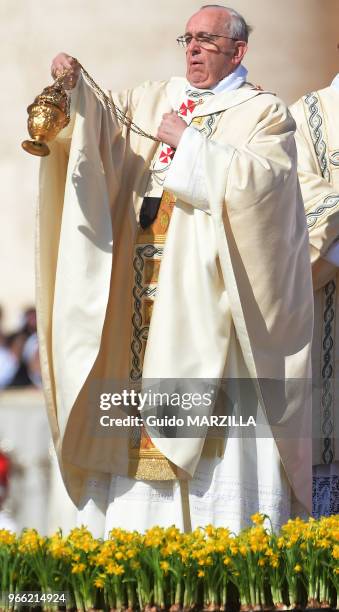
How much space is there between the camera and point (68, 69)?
5.85m

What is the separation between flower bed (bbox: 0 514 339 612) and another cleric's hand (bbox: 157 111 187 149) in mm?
1758

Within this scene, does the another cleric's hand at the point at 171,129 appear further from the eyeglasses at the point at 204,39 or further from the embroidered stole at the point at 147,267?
the eyeglasses at the point at 204,39

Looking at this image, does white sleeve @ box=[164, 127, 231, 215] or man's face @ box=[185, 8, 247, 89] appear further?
man's face @ box=[185, 8, 247, 89]

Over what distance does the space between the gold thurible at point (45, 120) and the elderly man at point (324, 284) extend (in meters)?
1.59

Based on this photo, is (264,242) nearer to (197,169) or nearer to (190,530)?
(197,169)

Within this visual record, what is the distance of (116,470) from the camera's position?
19.4ft

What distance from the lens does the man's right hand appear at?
5.84 m

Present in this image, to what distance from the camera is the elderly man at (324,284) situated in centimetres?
666

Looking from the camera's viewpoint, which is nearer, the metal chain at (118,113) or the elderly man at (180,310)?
the elderly man at (180,310)

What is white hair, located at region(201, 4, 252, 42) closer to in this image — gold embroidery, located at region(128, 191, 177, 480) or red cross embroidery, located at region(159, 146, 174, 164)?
red cross embroidery, located at region(159, 146, 174, 164)

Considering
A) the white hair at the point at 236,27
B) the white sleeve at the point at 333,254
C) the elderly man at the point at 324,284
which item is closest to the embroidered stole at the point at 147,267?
the white hair at the point at 236,27

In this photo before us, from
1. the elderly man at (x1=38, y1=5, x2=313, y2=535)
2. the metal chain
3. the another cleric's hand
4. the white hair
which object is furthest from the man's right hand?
the white hair

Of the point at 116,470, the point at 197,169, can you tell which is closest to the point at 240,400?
the point at 116,470

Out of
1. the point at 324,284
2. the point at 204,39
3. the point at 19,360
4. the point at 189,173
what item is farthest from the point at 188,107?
the point at 19,360
